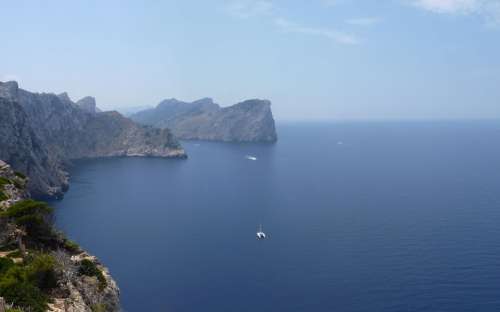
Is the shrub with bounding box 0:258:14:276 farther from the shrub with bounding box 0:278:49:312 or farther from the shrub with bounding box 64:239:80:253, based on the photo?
the shrub with bounding box 64:239:80:253

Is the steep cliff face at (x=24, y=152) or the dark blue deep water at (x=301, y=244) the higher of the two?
the steep cliff face at (x=24, y=152)

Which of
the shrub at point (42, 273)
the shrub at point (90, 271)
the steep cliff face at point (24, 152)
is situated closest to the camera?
the shrub at point (42, 273)

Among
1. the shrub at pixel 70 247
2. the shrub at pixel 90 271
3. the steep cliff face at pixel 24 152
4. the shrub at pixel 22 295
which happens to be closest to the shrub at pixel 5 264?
the shrub at pixel 22 295

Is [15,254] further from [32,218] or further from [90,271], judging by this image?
[90,271]

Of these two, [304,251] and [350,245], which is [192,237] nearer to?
[304,251]

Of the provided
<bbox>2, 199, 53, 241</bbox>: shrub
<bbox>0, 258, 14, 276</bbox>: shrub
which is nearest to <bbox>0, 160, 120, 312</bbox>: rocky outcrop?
<bbox>2, 199, 53, 241</bbox>: shrub

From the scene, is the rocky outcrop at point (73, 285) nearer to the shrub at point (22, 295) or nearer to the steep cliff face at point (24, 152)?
the shrub at point (22, 295)

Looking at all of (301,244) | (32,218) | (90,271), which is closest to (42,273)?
(90,271)

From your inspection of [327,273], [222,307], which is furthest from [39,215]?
[327,273]
